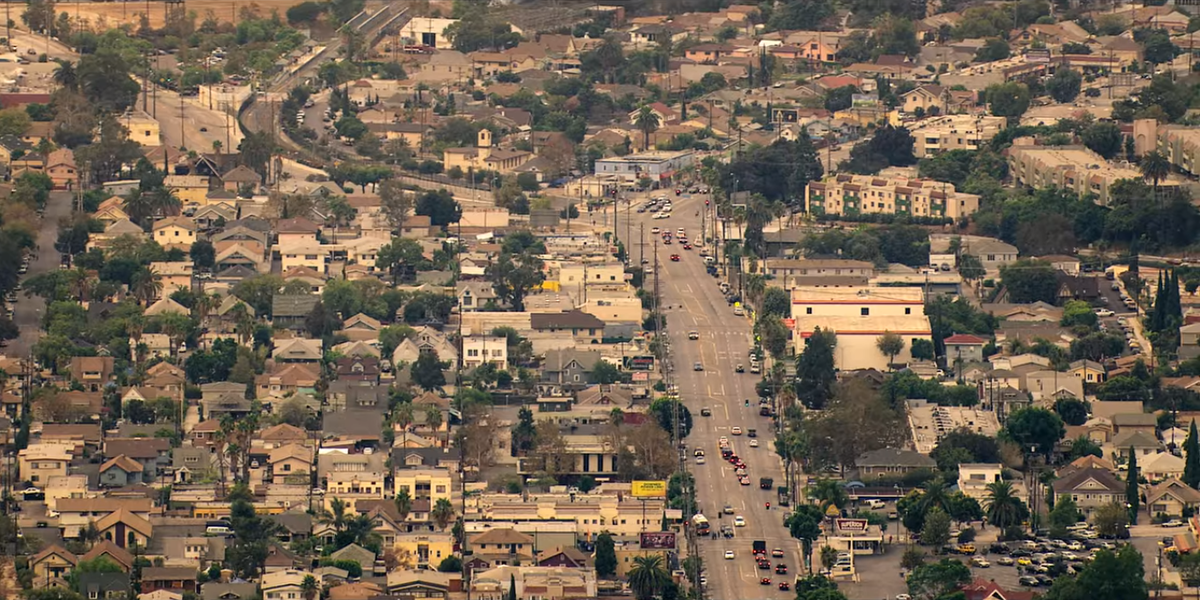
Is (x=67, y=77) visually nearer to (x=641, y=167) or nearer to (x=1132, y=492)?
(x=641, y=167)

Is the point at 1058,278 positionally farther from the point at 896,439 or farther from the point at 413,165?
the point at 413,165

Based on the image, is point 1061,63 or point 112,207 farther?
point 1061,63

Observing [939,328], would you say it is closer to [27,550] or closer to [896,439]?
[896,439]

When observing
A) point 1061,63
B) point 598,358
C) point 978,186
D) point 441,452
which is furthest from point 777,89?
point 441,452

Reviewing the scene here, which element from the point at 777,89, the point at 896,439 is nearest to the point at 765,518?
the point at 896,439

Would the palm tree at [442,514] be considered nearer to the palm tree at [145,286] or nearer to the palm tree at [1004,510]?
the palm tree at [1004,510]

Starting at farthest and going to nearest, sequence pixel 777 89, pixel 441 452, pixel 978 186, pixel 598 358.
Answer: pixel 777 89
pixel 978 186
pixel 598 358
pixel 441 452

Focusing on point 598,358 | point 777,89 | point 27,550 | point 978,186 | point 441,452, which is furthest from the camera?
point 777,89
